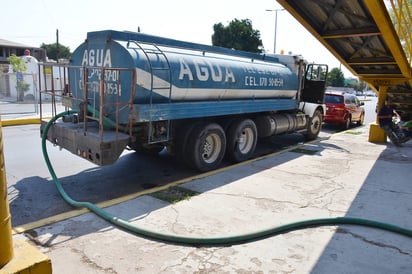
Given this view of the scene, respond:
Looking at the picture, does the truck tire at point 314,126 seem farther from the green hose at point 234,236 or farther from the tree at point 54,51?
the tree at point 54,51

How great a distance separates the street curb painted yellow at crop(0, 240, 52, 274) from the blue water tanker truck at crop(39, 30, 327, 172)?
3177 millimetres

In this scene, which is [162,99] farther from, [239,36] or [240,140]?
[239,36]

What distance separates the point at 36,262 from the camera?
248 centimetres

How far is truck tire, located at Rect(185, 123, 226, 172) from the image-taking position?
7488 mm

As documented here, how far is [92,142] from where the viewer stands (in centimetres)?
586

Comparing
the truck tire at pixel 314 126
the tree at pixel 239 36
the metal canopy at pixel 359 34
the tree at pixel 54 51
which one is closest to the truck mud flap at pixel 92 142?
the metal canopy at pixel 359 34

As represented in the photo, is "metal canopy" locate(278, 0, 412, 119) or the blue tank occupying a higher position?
"metal canopy" locate(278, 0, 412, 119)

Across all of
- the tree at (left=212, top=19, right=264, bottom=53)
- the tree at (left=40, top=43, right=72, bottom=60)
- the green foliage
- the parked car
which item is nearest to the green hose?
the parked car

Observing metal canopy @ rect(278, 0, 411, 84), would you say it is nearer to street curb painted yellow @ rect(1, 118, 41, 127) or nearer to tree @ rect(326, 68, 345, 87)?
street curb painted yellow @ rect(1, 118, 41, 127)

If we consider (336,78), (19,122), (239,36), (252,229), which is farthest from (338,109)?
(336,78)

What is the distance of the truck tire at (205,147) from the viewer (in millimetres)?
7488

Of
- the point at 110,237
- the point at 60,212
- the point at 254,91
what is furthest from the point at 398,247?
the point at 254,91

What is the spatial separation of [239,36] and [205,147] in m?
39.8

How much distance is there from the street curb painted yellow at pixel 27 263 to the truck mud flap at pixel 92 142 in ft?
10.4
